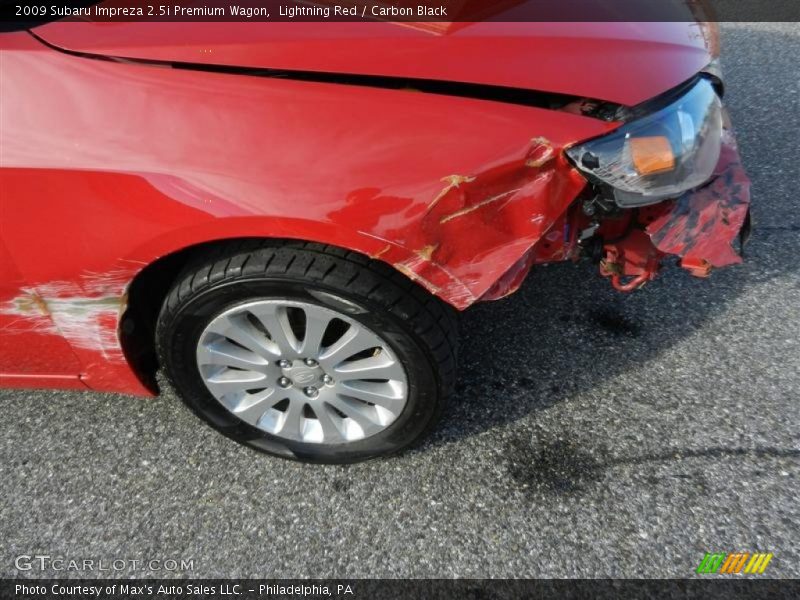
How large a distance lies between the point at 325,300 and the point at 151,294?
1.90 feet

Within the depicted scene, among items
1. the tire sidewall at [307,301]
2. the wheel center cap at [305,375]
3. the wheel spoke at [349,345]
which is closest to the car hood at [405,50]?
the tire sidewall at [307,301]

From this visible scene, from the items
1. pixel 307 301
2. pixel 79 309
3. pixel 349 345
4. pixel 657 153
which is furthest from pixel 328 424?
pixel 657 153

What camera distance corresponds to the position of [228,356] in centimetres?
177

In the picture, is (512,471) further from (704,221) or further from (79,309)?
(79,309)

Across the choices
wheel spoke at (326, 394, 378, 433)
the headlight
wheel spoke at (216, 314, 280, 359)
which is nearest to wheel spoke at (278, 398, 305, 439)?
wheel spoke at (326, 394, 378, 433)

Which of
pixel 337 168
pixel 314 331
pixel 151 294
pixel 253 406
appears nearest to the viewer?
pixel 337 168

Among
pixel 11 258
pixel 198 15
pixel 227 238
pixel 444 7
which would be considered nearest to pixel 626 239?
pixel 444 7

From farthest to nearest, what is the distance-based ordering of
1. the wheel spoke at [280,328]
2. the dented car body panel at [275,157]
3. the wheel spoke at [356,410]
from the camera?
the wheel spoke at [356,410], the wheel spoke at [280,328], the dented car body panel at [275,157]

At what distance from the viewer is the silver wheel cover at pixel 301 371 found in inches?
65.8

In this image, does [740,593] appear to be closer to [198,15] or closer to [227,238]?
[227,238]

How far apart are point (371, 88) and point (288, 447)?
114cm

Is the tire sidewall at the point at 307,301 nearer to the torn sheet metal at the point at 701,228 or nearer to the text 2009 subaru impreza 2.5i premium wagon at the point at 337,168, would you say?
the text 2009 subaru impreza 2.5i premium wagon at the point at 337,168

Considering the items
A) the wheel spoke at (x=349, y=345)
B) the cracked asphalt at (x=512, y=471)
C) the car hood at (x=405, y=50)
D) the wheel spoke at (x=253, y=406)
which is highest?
the car hood at (x=405, y=50)

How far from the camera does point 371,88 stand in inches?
58.1
